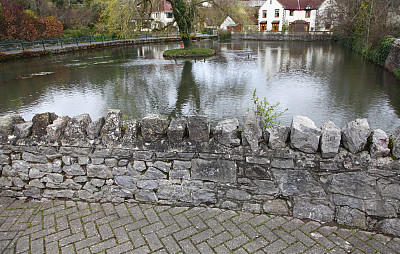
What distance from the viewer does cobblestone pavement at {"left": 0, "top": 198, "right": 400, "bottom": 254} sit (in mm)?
2873

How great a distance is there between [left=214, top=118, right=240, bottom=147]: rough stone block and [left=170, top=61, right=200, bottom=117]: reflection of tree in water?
5.76 metres

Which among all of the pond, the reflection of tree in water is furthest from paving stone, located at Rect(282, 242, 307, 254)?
the reflection of tree in water

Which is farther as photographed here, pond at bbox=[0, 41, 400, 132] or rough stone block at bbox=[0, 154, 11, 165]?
pond at bbox=[0, 41, 400, 132]

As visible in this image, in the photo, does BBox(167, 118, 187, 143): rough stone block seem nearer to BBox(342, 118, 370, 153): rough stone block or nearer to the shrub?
the shrub

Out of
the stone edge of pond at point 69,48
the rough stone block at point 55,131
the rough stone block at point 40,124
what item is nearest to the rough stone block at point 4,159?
the rough stone block at point 40,124

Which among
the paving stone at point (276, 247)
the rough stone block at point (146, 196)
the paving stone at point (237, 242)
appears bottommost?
the paving stone at point (276, 247)

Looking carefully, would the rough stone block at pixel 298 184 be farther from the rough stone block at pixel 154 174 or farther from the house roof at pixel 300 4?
the house roof at pixel 300 4

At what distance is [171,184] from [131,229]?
2.20ft

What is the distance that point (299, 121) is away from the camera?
3.17 m

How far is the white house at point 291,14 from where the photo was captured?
54812mm

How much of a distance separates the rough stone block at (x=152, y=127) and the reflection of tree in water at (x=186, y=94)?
5588 mm

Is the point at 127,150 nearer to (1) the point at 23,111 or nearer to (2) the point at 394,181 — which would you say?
(2) the point at 394,181

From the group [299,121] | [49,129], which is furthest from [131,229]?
[299,121]

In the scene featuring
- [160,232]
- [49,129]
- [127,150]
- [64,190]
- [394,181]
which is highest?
[49,129]
